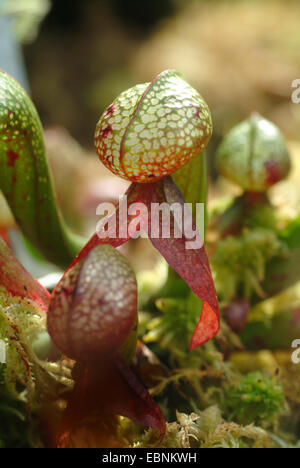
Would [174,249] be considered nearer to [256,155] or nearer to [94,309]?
[94,309]

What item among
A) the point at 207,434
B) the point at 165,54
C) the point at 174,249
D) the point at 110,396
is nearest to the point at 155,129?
the point at 174,249

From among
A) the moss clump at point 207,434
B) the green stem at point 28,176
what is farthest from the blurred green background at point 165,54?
the moss clump at point 207,434

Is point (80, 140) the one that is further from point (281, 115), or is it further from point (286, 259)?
point (286, 259)

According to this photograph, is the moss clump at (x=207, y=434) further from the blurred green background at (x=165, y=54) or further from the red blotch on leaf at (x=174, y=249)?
the blurred green background at (x=165, y=54)

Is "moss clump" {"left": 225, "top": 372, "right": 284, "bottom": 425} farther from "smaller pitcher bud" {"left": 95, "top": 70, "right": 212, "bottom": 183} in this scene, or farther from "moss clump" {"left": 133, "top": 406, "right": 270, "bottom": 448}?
"smaller pitcher bud" {"left": 95, "top": 70, "right": 212, "bottom": 183}

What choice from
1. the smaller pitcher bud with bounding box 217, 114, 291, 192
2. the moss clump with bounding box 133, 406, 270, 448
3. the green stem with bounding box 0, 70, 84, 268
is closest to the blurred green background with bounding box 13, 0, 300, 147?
the smaller pitcher bud with bounding box 217, 114, 291, 192

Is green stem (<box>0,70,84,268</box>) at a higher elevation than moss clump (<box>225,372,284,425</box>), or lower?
higher
